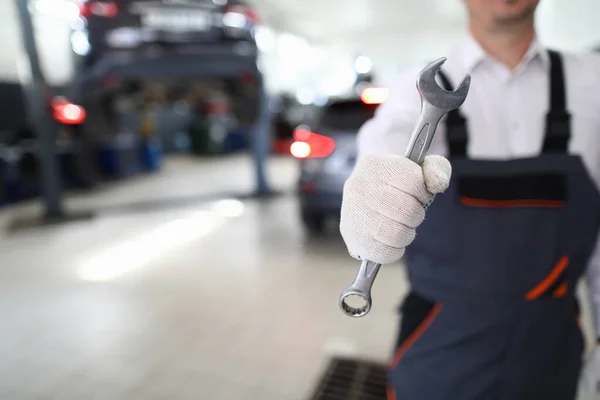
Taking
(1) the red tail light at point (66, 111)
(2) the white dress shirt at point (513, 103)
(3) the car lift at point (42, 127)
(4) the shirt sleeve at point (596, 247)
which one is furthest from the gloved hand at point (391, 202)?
(3) the car lift at point (42, 127)

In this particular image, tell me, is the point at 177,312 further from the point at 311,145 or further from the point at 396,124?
the point at 396,124

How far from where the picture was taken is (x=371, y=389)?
1.64m

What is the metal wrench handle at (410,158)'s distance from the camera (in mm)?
352

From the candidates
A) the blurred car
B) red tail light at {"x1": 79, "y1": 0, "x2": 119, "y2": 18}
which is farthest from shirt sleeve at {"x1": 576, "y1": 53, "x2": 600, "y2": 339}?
red tail light at {"x1": 79, "y1": 0, "x2": 119, "y2": 18}

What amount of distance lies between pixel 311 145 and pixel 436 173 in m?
2.59

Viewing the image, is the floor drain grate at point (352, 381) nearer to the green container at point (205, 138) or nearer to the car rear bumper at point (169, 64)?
the car rear bumper at point (169, 64)

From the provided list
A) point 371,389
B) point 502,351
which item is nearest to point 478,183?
point 502,351

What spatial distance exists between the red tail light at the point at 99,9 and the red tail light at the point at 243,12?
85 cm

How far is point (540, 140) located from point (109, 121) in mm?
4290

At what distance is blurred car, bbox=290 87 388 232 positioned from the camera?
269 centimetres

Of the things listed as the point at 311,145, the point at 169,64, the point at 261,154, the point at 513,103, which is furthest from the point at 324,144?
the point at 261,154

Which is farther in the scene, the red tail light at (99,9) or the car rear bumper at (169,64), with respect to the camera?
the car rear bumper at (169,64)

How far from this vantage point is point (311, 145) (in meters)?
2.93

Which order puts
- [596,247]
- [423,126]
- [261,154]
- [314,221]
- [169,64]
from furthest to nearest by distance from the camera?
→ [261,154] < [169,64] < [314,221] < [596,247] < [423,126]
